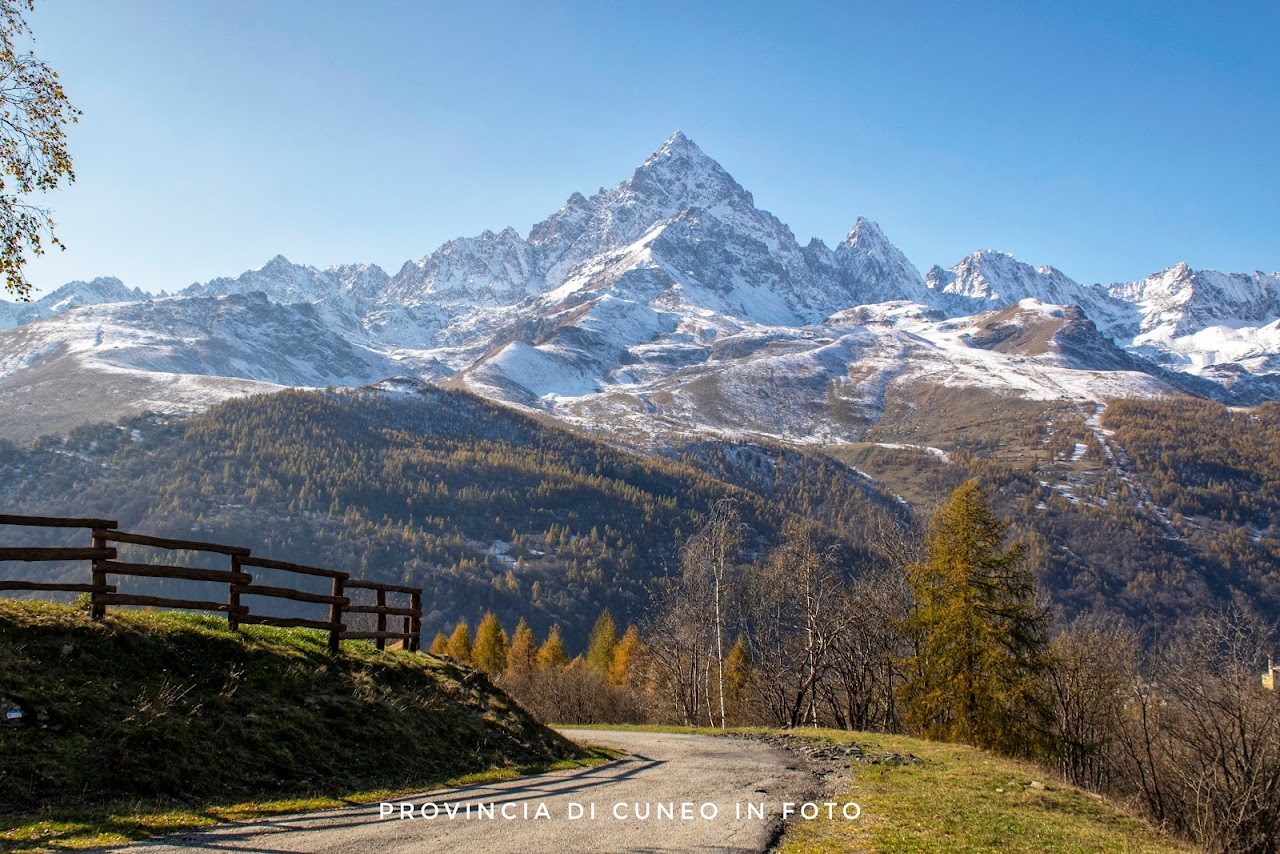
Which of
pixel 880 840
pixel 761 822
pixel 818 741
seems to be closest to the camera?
pixel 880 840

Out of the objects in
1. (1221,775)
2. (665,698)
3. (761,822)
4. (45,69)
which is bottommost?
(665,698)

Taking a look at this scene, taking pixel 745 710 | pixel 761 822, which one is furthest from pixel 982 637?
pixel 745 710

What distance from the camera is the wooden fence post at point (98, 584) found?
631 inches

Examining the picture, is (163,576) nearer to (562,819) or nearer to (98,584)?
(98,584)

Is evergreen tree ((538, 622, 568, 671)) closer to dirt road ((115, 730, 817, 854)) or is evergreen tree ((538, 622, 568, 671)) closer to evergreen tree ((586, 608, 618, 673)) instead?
evergreen tree ((586, 608, 618, 673))

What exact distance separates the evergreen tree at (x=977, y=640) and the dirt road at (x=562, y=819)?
17.0m

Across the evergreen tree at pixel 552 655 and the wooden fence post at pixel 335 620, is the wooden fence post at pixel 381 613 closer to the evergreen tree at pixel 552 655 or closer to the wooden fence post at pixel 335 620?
the wooden fence post at pixel 335 620

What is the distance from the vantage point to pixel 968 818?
16172mm

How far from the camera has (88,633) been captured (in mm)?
15656

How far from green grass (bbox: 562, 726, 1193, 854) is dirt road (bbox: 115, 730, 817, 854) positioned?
48.3 inches

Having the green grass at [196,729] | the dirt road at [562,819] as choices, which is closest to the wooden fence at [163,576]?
the green grass at [196,729]

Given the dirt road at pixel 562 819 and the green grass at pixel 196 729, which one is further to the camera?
the green grass at pixel 196 729

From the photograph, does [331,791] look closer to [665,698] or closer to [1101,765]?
[1101,765]

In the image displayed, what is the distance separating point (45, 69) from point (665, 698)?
63.8 m
